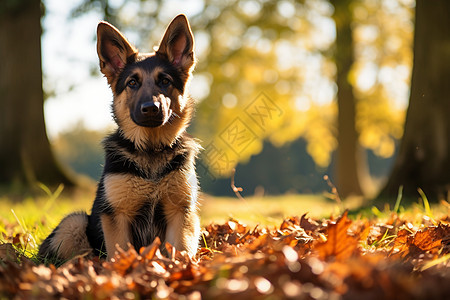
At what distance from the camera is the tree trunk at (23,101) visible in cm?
1170

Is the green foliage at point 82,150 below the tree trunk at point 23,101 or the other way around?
below

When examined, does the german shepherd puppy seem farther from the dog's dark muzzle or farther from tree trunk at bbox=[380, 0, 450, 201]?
tree trunk at bbox=[380, 0, 450, 201]

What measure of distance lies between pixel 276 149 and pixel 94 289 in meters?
55.4

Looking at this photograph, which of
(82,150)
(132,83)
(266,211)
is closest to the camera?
(132,83)

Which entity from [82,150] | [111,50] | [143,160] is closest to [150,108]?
[143,160]

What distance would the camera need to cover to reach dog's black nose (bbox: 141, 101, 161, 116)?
3.54m

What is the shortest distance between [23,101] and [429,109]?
34.5 ft

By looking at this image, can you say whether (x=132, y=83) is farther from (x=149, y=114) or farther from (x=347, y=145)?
(x=347, y=145)

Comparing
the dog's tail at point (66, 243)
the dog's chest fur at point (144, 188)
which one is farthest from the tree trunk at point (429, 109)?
the dog's tail at point (66, 243)

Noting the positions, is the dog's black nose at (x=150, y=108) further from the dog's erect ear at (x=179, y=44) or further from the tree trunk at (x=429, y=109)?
the tree trunk at (x=429, y=109)

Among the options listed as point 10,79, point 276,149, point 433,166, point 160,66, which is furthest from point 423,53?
point 276,149

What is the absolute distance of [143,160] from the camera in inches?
144

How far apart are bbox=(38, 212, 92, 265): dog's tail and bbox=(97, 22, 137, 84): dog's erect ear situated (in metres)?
1.45

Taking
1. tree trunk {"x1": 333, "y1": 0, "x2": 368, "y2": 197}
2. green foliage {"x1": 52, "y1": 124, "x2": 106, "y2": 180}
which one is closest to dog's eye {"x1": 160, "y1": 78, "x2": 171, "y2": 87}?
tree trunk {"x1": 333, "y1": 0, "x2": 368, "y2": 197}
